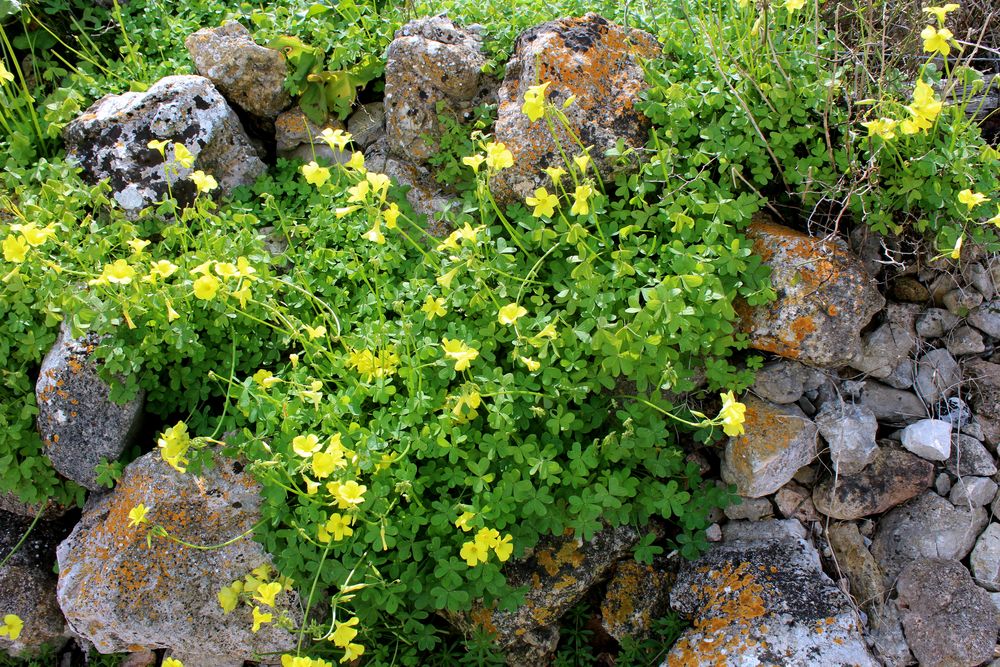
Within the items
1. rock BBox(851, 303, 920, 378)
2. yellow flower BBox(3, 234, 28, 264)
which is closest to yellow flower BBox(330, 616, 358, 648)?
yellow flower BBox(3, 234, 28, 264)

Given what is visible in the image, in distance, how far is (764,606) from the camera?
122 inches

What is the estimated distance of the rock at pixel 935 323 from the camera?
3514 mm

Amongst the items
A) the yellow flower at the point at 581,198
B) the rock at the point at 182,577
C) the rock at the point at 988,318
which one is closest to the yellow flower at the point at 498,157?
the yellow flower at the point at 581,198

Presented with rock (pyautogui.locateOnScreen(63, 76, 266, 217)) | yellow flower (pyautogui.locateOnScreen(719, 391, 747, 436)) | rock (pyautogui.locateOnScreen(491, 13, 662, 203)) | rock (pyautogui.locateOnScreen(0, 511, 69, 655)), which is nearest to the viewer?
yellow flower (pyautogui.locateOnScreen(719, 391, 747, 436))

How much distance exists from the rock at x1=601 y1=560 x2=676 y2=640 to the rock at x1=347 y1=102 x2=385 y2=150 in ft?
8.46

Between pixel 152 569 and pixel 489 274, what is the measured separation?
1.89 meters

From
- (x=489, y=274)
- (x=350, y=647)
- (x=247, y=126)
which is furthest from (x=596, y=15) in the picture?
(x=350, y=647)

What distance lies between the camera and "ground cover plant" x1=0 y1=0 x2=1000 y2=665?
9.99 feet

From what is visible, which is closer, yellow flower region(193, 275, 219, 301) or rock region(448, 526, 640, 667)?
yellow flower region(193, 275, 219, 301)

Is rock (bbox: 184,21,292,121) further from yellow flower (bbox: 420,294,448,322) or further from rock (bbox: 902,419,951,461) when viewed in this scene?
rock (bbox: 902,419,951,461)

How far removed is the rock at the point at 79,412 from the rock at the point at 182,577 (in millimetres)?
303

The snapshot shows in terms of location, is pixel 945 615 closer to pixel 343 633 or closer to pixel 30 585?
pixel 343 633

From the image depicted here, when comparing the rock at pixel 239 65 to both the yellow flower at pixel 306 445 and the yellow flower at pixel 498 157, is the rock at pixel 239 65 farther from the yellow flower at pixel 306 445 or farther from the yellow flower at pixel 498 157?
the yellow flower at pixel 306 445

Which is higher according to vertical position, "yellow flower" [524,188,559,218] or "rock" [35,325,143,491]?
"yellow flower" [524,188,559,218]
